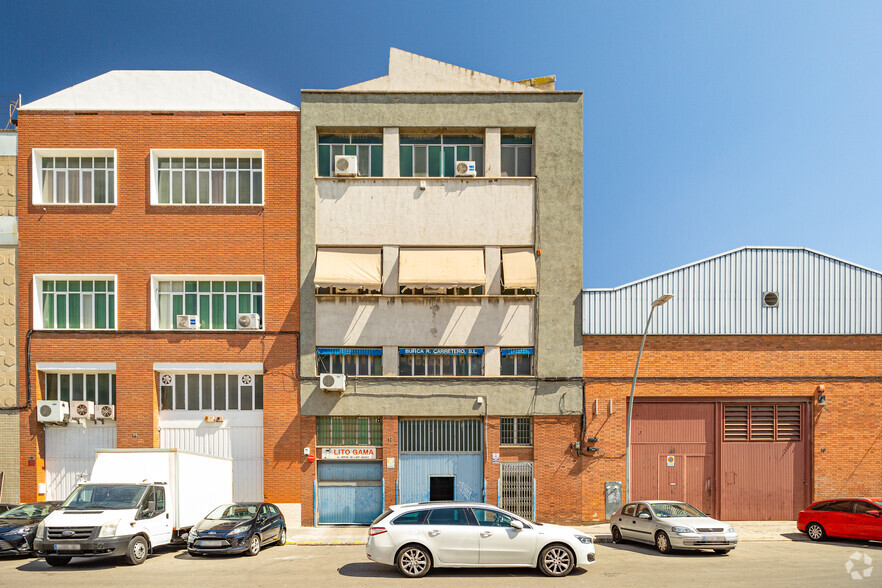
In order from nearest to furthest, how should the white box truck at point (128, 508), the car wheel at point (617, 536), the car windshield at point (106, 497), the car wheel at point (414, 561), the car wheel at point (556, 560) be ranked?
the car wheel at point (414, 561)
the car wheel at point (556, 560)
the white box truck at point (128, 508)
the car windshield at point (106, 497)
the car wheel at point (617, 536)

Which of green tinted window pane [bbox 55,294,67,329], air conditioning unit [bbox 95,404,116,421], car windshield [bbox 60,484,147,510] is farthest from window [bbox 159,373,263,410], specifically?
car windshield [bbox 60,484,147,510]

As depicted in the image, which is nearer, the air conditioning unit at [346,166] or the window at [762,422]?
the air conditioning unit at [346,166]

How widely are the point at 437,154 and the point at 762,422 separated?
575 inches

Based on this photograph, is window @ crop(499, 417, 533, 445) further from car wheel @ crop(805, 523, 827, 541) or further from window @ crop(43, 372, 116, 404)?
window @ crop(43, 372, 116, 404)

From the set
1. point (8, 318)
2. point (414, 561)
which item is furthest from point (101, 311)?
point (414, 561)

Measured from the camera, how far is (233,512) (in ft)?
54.2

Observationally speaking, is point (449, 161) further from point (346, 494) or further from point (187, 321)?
point (346, 494)

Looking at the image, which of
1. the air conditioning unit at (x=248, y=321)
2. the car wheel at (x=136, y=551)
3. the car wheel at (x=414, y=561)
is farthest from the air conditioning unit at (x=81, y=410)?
the car wheel at (x=414, y=561)

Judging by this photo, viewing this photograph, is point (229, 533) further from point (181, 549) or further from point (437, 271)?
point (437, 271)

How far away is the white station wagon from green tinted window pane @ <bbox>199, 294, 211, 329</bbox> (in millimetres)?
11501

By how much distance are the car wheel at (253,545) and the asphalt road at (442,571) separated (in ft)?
0.76

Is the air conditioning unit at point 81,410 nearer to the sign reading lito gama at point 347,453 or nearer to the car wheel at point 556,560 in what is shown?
the sign reading lito gama at point 347,453

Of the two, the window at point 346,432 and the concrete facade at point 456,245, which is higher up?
the concrete facade at point 456,245

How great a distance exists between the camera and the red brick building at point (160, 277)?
70.6ft
